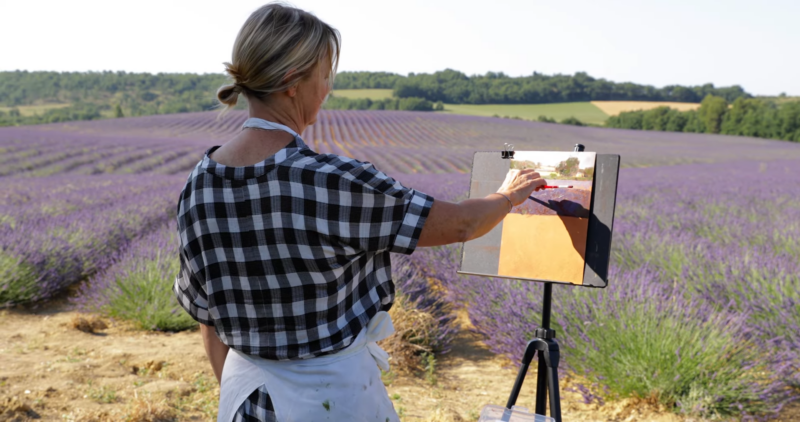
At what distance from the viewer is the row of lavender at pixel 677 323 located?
2535mm

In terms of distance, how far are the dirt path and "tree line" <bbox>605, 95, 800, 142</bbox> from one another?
51.1m

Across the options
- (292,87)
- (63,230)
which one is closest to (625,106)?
(63,230)

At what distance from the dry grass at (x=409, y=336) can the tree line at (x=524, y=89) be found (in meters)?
57.8

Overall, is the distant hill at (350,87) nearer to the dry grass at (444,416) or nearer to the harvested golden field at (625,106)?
the harvested golden field at (625,106)

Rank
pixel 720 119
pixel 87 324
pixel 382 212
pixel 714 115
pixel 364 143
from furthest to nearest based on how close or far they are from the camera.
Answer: pixel 720 119, pixel 714 115, pixel 364 143, pixel 87 324, pixel 382 212

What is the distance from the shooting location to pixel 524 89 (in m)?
61.3

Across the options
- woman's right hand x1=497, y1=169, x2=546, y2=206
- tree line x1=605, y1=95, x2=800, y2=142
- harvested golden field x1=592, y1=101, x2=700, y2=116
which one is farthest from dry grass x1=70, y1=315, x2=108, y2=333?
harvested golden field x1=592, y1=101, x2=700, y2=116

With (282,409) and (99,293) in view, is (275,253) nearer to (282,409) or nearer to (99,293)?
(282,409)

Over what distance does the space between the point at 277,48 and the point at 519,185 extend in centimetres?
65

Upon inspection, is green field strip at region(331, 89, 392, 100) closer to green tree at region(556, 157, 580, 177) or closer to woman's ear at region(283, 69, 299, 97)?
green tree at region(556, 157, 580, 177)

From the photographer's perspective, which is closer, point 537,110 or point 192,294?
point 192,294

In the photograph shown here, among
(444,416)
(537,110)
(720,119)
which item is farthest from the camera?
(537,110)

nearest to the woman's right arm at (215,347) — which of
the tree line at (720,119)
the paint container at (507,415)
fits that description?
the paint container at (507,415)

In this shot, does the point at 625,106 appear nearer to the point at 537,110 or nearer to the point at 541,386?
the point at 537,110
